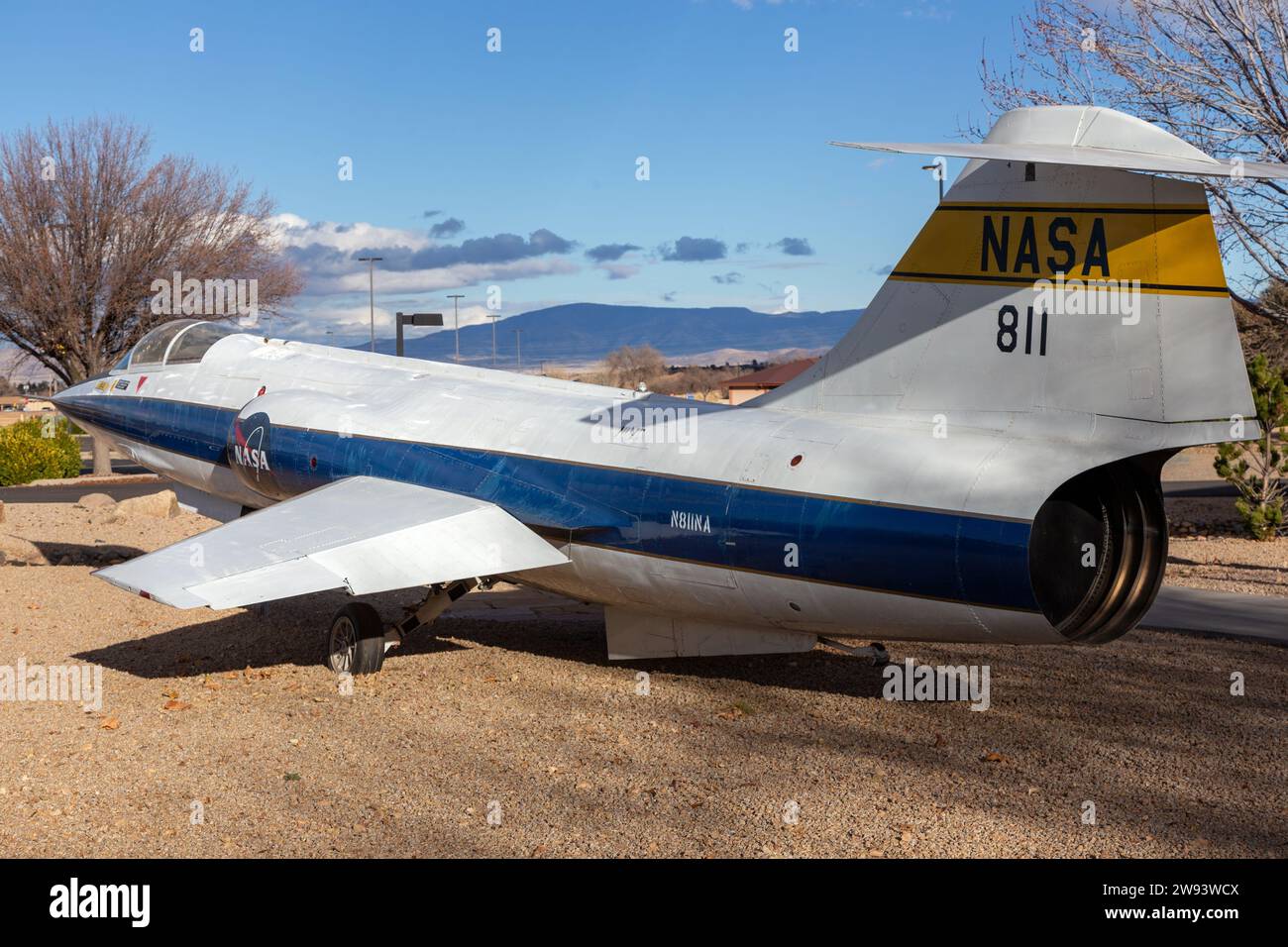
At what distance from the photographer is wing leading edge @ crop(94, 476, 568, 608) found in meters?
9.05

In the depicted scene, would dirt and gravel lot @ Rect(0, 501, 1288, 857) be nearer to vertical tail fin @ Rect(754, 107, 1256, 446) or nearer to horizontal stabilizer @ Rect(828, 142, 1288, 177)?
vertical tail fin @ Rect(754, 107, 1256, 446)

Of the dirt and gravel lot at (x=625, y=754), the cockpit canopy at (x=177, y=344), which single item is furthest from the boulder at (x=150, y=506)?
the dirt and gravel lot at (x=625, y=754)

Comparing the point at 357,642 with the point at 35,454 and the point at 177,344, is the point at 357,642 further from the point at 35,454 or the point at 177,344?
the point at 35,454

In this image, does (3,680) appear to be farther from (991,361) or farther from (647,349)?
(647,349)

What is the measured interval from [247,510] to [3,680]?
13.1 ft

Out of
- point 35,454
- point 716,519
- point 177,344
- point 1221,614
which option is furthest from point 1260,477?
point 35,454

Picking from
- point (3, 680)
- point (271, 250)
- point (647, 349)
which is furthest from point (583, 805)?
point (647, 349)

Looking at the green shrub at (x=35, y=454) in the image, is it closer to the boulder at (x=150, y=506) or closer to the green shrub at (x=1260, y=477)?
the boulder at (x=150, y=506)

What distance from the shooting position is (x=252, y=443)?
1295 centimetres

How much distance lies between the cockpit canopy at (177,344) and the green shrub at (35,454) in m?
19.1

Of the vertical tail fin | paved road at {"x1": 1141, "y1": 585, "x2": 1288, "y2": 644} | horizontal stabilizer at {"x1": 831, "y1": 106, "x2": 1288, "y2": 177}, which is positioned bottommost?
paved road at {"x1": 1141, "y1": 585, "x2": 1288, "y2": 644}

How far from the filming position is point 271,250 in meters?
33.7

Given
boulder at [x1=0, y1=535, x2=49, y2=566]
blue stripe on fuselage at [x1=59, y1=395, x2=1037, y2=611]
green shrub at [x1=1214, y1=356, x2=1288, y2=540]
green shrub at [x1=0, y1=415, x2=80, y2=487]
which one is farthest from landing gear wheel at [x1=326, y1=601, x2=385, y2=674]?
green shrub at [x1=0, y1=415, x2=80, y2=487]

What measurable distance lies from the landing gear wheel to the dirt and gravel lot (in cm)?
22
